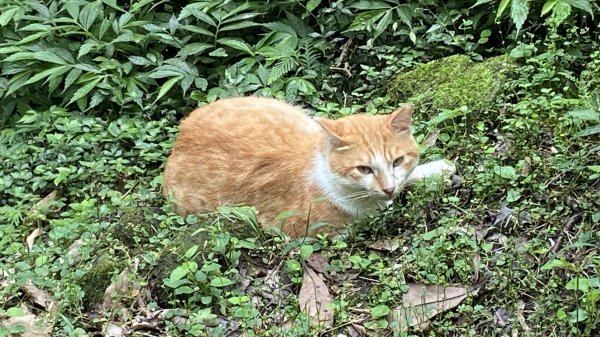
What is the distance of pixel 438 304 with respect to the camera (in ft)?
14.2

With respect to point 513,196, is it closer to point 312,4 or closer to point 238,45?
point 312,4

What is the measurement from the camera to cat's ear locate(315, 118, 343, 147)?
5.11 m

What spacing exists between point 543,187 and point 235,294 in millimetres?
1771

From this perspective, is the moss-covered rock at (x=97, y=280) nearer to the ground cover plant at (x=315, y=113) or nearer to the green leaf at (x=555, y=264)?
the ground cover plant at (x=315, y=113)

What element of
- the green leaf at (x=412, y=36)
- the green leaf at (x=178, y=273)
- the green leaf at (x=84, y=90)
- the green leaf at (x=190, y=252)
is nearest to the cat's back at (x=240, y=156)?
the green leaf at (x=190, y=252)

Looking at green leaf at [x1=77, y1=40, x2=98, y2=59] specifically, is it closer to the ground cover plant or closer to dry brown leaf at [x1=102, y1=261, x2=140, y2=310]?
the ground cover plant

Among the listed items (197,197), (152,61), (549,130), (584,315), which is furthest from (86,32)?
(584,315)

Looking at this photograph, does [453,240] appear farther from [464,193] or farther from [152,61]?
[152,61]

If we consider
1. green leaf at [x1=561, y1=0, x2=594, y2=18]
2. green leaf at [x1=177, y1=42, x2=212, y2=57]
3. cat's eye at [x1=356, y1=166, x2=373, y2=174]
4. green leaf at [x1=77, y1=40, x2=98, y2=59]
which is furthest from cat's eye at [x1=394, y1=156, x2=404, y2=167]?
green leaf at [x1=77, y1=40, x2=98, y2=59]

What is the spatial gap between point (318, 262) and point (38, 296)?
1574mm

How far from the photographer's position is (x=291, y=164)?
5488mm

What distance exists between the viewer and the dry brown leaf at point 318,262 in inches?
189

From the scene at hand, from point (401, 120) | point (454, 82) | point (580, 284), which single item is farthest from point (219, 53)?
point (580, 284)

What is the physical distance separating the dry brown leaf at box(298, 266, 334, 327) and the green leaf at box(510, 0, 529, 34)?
251 centimetres
